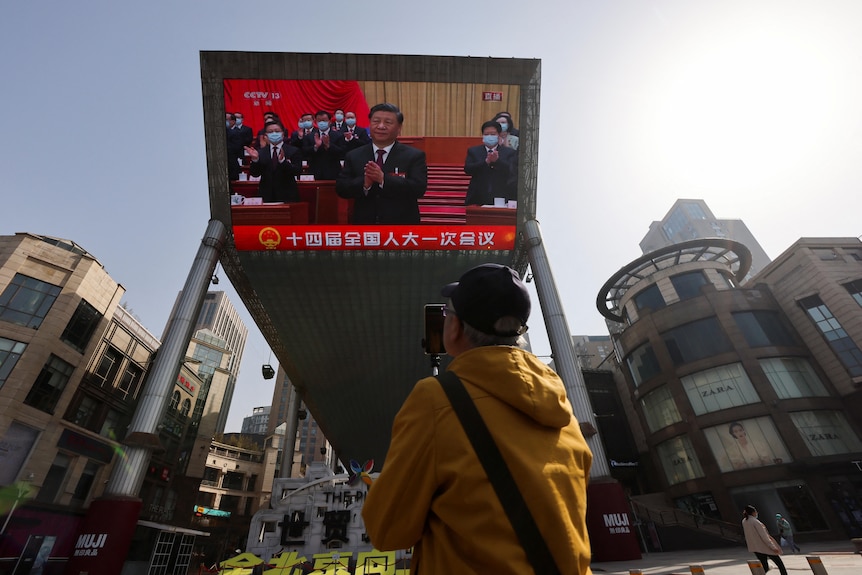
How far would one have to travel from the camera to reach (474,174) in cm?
2023

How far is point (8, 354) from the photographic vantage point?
1831cm

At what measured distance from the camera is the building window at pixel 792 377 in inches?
946

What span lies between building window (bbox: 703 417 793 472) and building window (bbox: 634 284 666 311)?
29.7ft

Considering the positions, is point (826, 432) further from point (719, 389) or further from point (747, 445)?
point (719, 389)

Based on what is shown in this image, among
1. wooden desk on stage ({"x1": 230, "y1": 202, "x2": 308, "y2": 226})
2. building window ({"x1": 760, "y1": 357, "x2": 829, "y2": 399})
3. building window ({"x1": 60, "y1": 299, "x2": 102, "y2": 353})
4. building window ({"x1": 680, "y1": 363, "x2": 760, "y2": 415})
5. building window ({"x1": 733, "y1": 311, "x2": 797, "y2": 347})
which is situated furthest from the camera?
building window ({"x1": 733, "y1": 311, "x2": 797, "y2": 347})

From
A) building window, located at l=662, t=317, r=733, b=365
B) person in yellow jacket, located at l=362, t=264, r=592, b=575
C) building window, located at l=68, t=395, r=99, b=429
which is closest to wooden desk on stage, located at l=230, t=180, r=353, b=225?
building window, located at l=68, t=395, r=99, b=429

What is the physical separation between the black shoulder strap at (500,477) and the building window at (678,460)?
2971 centimetres

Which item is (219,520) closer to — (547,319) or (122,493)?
(122,493)

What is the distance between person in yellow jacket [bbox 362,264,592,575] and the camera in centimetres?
123

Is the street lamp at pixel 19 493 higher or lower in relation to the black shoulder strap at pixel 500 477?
higher

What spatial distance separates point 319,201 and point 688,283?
2593 centimetres

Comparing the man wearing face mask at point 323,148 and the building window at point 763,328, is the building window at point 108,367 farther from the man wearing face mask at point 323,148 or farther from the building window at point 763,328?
the building window at point 763,328

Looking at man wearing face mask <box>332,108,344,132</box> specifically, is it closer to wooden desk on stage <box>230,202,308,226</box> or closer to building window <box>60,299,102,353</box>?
wooden desk on stage <box>230,202,308,226</box>

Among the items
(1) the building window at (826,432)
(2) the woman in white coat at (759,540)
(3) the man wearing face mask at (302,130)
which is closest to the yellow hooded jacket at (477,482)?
(2) the woman in white coat at (759,540)
